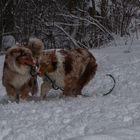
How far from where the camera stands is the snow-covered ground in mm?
6328

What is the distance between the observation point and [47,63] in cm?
909

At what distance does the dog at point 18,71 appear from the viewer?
8891mm

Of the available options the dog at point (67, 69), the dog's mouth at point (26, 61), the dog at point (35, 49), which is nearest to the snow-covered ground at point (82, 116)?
the dog at point (67, 69)

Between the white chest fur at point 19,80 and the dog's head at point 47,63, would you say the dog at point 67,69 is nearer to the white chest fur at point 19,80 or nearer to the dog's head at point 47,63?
the dog's head at point 47,63

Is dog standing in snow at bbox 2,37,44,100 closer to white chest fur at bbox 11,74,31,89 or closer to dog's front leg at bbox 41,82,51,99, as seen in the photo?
white chest fur at bbox 11,74,31,89

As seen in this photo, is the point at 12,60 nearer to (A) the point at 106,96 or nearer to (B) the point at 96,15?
(A) the point at 106,96

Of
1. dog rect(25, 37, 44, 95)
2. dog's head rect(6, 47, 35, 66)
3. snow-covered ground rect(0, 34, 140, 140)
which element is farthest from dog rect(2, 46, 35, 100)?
snow-covered ground rect(0, 34, 140, 140)

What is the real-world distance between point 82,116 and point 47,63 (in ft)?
6.29

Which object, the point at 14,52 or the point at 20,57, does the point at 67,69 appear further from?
the point at 14,52

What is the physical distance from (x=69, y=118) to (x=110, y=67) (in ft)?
18.2

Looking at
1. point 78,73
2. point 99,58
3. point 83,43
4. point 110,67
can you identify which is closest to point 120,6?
point 83,43

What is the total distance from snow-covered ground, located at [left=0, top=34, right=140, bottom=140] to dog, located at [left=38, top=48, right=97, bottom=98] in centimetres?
25

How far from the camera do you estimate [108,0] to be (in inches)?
767

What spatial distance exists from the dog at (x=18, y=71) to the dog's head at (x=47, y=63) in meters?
0.22
